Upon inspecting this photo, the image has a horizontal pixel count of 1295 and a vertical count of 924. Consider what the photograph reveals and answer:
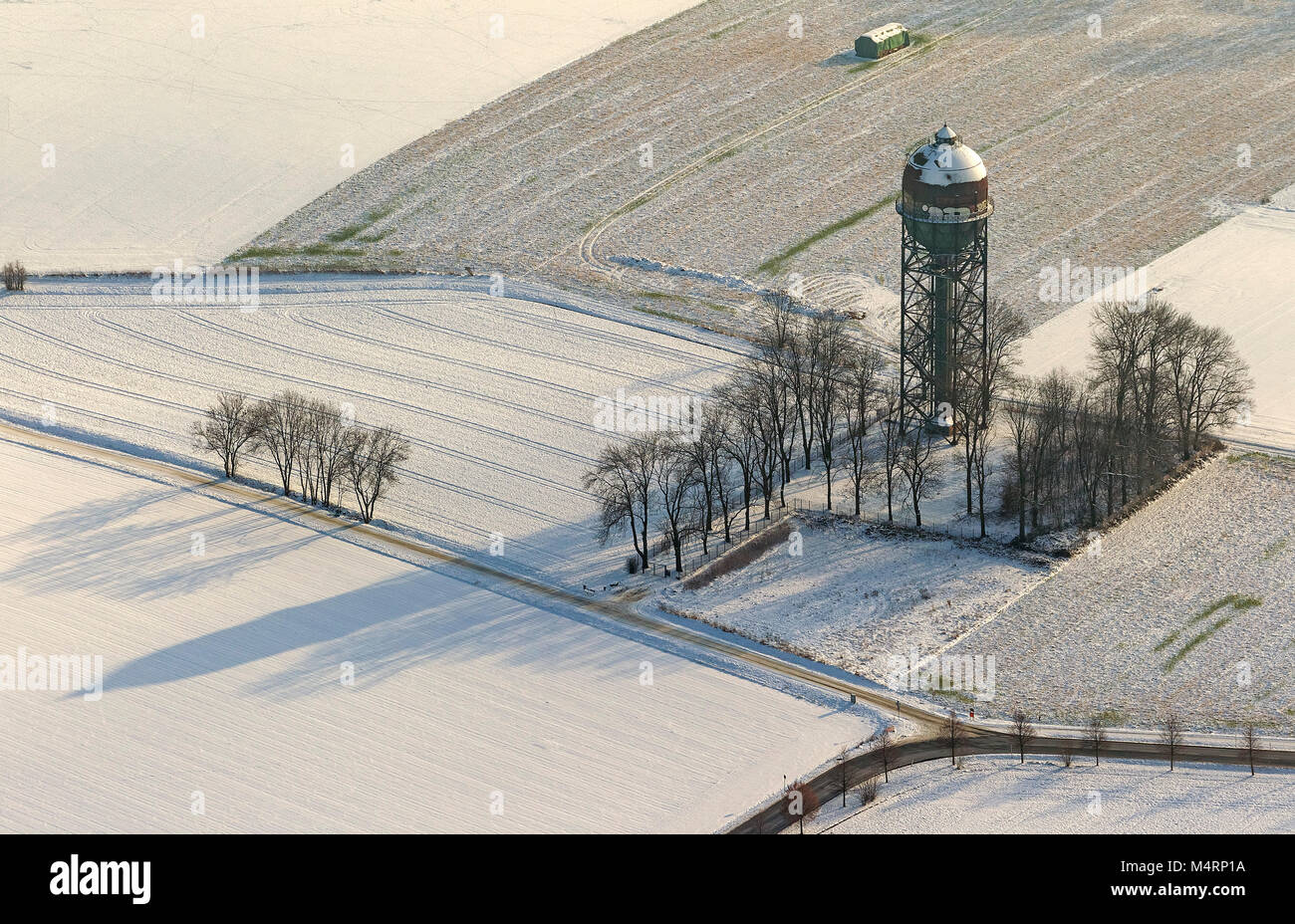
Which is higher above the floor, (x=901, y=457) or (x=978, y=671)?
(x=901, y=457)

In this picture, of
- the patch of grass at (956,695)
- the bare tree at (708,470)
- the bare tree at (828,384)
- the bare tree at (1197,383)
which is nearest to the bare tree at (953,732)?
the patch of grass at (956,695)

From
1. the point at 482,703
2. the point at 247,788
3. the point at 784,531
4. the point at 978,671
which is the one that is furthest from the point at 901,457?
the point at 247,788

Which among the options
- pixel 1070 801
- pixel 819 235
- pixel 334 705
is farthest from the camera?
pixel 819 235

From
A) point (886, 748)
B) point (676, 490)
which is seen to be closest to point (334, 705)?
point (676, 490)

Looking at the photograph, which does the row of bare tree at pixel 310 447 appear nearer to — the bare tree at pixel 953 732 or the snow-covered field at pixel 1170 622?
the snow-covered field at pixel 1170 622

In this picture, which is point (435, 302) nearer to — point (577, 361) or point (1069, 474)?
point (577, 361)

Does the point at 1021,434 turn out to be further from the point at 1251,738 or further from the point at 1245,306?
the point at 1245,306
